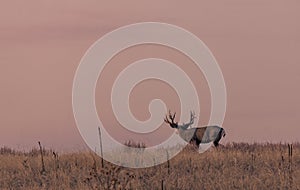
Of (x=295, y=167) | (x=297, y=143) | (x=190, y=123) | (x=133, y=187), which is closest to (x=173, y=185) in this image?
(x=133, y=187)

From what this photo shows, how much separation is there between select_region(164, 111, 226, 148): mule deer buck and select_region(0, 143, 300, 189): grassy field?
396 cm

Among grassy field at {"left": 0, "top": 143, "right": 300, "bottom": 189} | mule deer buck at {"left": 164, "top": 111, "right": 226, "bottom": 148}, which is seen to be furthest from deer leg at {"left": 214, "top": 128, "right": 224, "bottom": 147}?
grassy field at {"left": 0, "top": 143, "right": 300, "bottom": 189}

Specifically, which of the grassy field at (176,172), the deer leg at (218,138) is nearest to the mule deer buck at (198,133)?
the deer leg at (218,138)

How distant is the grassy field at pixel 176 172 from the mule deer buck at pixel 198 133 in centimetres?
396

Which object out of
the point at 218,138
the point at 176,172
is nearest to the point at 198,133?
the point at 218,138

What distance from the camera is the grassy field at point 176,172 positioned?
15742mm

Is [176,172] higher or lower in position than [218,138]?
lower

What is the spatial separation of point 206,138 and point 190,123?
1.19 m

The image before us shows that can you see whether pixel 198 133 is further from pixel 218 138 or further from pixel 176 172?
pixel 176 172

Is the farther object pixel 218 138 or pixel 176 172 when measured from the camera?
pixel 218 138

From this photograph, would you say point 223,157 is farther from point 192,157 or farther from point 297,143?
point 297,143

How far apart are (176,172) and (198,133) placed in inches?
286

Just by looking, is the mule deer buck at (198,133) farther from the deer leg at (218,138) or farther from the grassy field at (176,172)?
the grassy field at (176,172)

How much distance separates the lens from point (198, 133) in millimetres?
24266
